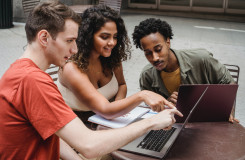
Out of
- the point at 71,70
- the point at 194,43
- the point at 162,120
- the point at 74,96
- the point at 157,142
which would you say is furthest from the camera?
the point at 194,43

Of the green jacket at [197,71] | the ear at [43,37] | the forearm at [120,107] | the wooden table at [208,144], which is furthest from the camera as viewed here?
the green jacket at [197,71]

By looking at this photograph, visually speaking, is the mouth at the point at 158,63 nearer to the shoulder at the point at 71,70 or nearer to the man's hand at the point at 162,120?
the shoulder at the point at 71,70

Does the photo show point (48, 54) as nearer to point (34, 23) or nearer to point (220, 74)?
point (34, 23)

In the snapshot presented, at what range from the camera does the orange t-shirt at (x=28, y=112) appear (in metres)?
1.14

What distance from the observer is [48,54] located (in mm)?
1304

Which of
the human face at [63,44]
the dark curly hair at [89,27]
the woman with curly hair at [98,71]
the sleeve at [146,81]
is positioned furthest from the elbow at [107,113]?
the sleeve at [146,81]

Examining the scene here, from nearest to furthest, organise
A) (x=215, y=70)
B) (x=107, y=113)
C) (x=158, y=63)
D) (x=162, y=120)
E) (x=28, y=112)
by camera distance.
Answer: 1. (x=28, y=112)
2. (x=162, y=120)
3. (x=107, y=113)
4. (x=158, y=63)
5. (x=215, y=70)

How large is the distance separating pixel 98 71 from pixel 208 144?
1082 millimetres

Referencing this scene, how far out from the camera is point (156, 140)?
165 cm

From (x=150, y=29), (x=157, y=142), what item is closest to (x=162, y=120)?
(x=157, y=142)

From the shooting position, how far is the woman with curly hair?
192cm

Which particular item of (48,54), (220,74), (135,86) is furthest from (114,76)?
(135,86)

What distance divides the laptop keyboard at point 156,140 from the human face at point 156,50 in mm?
682

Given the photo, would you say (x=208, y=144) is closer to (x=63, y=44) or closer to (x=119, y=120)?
(x=119, y=120)
